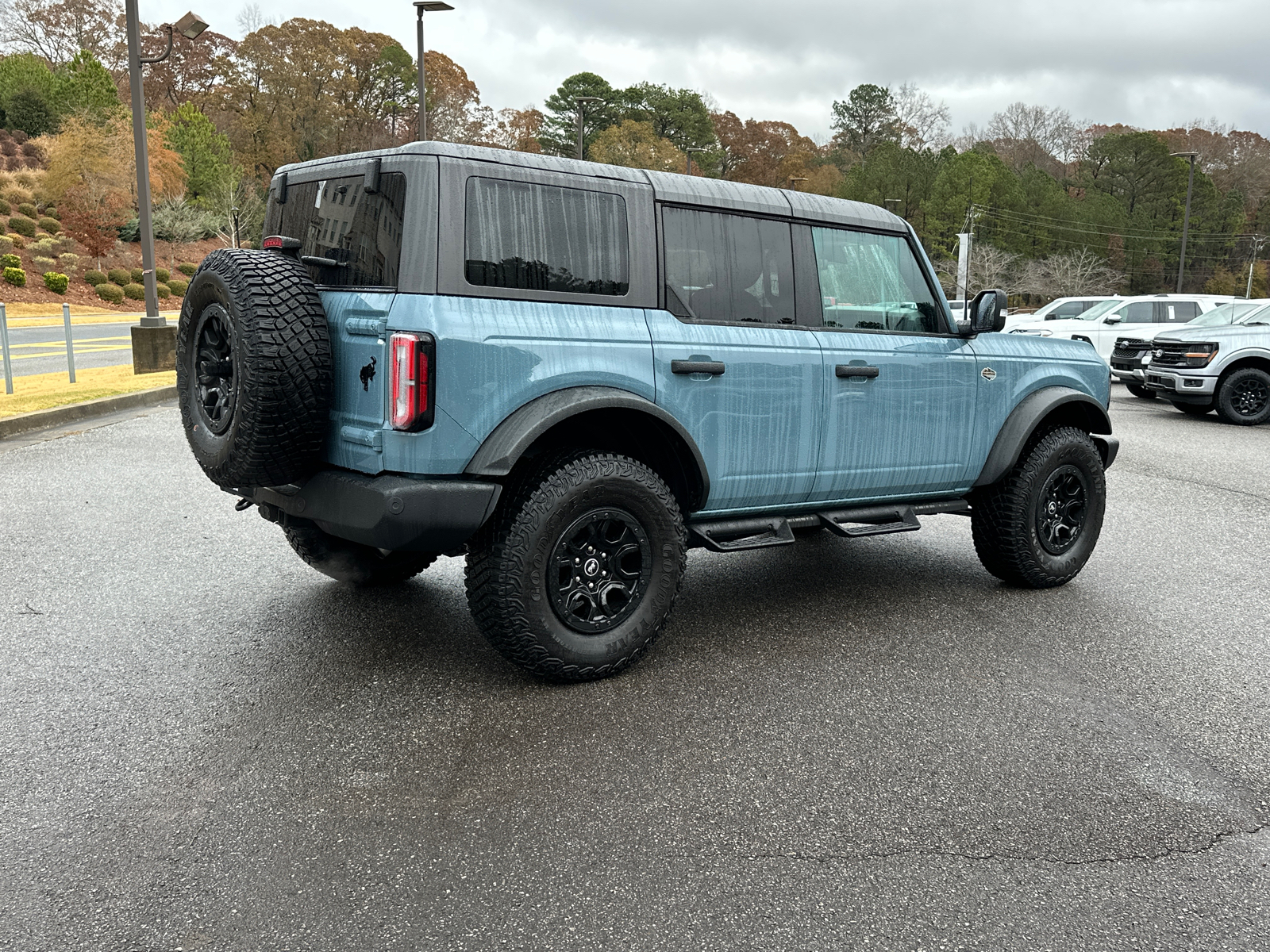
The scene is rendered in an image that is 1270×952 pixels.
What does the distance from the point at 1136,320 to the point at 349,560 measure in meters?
19.1

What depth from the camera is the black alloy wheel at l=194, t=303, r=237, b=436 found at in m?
3.91

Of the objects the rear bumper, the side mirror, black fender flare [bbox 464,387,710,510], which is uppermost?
the side mirror

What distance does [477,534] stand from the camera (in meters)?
3.97

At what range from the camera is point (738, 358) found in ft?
14.5

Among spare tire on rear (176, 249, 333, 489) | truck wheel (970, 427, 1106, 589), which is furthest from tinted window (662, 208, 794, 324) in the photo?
truck wheel (970, 427, 1106, 589)

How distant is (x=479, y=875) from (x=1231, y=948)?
6.21 feet

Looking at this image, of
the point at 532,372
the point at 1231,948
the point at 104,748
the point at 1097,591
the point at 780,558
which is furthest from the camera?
the point at 780,558

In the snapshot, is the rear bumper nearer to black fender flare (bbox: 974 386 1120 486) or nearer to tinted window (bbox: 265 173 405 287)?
tinted window (bbox: 265 173 405 287)

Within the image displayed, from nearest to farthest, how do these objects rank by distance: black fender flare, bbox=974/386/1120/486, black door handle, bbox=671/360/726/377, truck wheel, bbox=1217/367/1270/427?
black door handle, bbox=671/360/726/377
black fender flare, bbox=974/386/1120/486
truck wheel, bbox=1217/367/1270/427

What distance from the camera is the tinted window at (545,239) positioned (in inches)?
150

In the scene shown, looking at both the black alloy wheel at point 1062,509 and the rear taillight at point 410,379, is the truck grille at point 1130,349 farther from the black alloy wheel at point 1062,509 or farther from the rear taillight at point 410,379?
the rear taillight at point 410,379

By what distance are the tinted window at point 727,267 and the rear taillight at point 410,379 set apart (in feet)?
3.86

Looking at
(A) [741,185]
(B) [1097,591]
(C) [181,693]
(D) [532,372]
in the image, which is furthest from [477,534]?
(B) [1097,591]

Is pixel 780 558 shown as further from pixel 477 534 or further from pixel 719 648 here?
pixel 477 534
